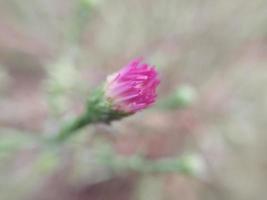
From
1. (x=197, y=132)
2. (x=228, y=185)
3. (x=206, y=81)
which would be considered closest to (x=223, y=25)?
(x=206, y=81)

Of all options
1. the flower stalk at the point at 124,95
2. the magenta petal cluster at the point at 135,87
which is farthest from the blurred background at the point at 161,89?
the magenta petal cluster at the point at 135,87

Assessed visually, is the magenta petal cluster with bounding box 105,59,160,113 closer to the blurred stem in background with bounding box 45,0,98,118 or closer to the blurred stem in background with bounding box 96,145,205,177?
the blurred stem in background with bounding box 45,0,98,118

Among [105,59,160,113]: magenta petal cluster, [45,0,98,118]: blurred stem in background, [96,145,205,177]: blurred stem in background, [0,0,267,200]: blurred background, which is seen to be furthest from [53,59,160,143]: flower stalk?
[0,0,267,200]: blurred background

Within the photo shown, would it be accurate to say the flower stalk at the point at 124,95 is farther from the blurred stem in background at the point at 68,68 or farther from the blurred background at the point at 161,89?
the blurred background at the point at 161,89

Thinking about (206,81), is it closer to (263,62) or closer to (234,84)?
(234,84)

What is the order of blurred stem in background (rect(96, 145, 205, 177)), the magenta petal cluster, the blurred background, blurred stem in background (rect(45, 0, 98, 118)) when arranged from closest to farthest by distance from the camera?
the magenta petal cluster
blurred stem in background (rect(45, 0, 98, 118))
blurred stem in background (rect(96, 145, 205, 177))
the blurred background

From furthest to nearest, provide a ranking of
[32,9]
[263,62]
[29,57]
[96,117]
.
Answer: [263,62], [29,57], [32,9], [96,117]
